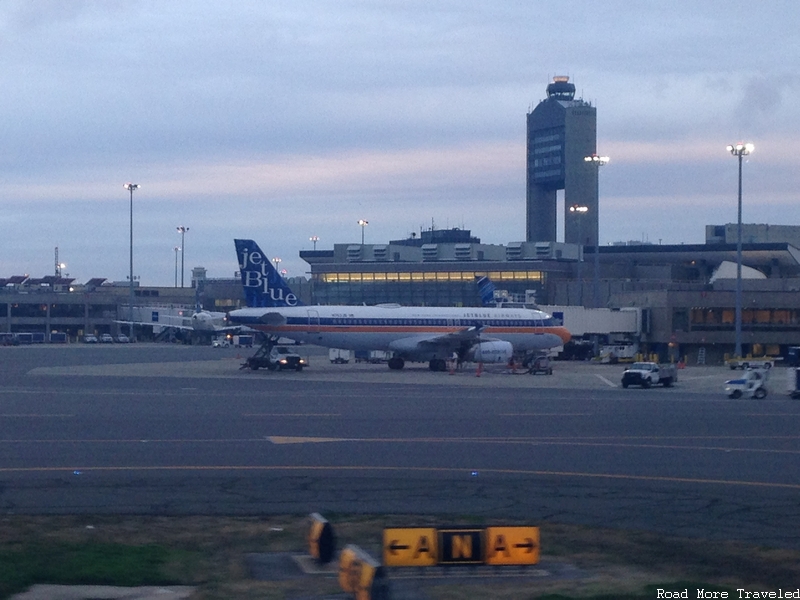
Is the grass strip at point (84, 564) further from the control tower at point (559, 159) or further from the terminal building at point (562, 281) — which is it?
the control tower at point (559, 159)

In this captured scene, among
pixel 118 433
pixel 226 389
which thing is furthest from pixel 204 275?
pixel 118 433

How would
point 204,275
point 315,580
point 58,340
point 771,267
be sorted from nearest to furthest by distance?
point 315,580 < point 771,267 < point 58,340 < point 204,275

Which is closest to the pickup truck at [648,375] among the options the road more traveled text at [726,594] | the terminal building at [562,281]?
the terminal building at [562,281]

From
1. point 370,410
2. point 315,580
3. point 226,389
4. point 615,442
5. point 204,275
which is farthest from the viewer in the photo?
point 204,275

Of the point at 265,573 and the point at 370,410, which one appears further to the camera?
the point at 370,410

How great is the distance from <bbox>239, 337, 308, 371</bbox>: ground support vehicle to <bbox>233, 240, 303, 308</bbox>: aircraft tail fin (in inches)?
96.7

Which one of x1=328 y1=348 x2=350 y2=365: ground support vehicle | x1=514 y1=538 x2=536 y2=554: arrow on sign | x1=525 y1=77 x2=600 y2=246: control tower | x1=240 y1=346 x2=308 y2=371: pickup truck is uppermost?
x1=525 y1=77 x2=600 y2=246: control tower

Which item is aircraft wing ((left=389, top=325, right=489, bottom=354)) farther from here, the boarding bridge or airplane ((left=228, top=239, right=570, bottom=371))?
the boarding bridge

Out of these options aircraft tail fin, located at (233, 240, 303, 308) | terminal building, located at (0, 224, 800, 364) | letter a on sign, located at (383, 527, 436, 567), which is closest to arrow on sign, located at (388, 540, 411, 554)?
letter a on sign, located at (383, 527, 436, 567)

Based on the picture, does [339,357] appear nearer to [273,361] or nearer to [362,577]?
[273,361]

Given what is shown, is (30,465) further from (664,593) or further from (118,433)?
(664,593)

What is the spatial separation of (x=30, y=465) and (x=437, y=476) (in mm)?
7283

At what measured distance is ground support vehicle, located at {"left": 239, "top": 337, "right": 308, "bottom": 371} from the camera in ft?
177

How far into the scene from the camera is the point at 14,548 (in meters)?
11.3
